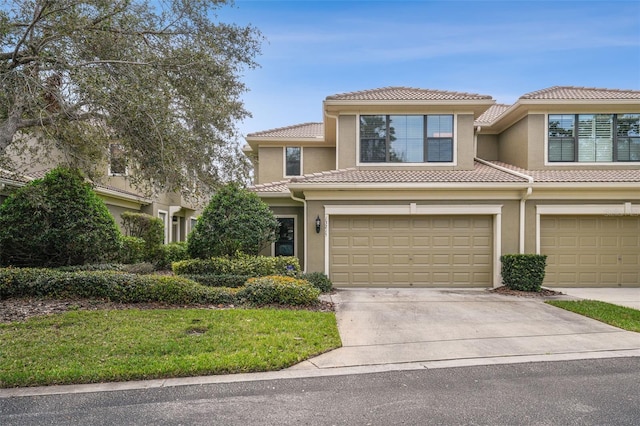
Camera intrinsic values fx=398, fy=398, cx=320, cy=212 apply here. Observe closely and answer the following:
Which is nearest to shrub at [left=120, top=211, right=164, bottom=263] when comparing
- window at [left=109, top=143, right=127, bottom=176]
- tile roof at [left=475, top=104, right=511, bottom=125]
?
window at [left=109, top=143, right=127, bottom=176]

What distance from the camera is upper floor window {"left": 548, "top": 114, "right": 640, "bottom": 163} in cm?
1280

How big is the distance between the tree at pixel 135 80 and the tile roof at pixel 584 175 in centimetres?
893

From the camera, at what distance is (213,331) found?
639 centimetres

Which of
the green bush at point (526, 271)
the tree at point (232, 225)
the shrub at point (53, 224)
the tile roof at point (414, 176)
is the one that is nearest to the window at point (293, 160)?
the tile roof at point (414, 176)

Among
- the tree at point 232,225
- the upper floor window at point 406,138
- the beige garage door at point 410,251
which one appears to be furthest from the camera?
the upper floor window at point 406,138

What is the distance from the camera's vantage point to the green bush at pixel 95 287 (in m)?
8.32

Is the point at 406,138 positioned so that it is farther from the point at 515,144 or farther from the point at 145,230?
the point at 145,230

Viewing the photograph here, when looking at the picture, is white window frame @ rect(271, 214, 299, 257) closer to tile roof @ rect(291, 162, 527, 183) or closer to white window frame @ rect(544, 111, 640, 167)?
tile roof @ rect(291, 162, 527, 183)

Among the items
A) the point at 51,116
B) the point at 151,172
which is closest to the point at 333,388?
the point at 151,172

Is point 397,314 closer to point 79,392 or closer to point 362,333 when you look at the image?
point 362,333

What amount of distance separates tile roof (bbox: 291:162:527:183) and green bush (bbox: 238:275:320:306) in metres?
3.71

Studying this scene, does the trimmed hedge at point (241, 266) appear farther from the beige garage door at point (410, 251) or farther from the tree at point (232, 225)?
the beige garage door at point (410, 251)

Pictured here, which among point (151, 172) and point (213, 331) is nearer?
point (213, 331)

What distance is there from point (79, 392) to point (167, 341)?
1501 mm
